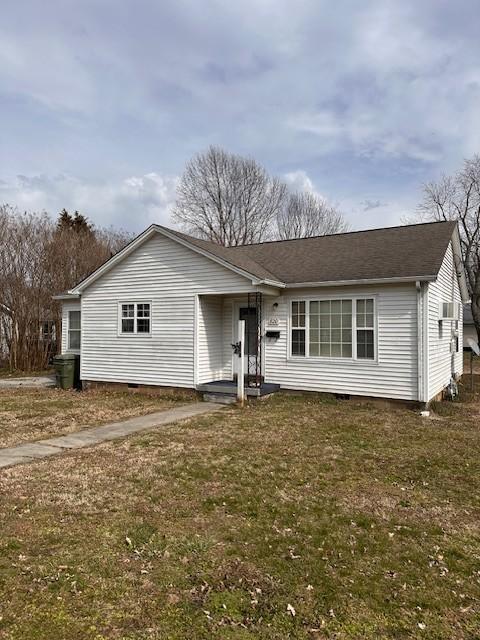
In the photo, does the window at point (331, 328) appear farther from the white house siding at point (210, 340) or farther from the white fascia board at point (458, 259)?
the white fascia board at point (458, 259)

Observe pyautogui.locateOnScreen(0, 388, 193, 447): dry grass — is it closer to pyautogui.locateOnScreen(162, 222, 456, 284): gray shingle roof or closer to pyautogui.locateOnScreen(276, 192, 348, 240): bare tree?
pyautogui.locateOnScreen(162, 222, 456, 284): gray shingle roof

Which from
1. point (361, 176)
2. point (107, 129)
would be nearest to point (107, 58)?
point (107, 129)

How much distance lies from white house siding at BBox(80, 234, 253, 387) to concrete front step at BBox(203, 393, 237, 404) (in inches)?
25.3

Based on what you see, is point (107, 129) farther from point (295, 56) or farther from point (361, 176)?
point (361, 176)

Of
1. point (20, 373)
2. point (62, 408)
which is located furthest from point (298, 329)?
point (20, 373)

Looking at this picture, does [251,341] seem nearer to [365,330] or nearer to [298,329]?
[298,329]

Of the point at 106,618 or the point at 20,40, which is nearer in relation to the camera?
the point at 106,618

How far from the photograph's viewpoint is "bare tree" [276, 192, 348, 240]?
3544 centimetres

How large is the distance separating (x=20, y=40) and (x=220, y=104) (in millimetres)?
7258

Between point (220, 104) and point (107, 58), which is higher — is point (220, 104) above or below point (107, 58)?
above

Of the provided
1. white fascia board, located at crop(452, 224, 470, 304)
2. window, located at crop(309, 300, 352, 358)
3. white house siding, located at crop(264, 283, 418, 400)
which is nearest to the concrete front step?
white house siding, located at crop(264, 283, 418, 400)

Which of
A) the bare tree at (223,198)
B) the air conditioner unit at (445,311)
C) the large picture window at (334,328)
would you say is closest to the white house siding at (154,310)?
the large picture window at (334,328)

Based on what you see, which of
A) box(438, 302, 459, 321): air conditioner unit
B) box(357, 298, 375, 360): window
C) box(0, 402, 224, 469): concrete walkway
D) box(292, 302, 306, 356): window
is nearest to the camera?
box(0, 402, 224, 469): concrete walkway

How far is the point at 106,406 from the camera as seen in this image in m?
10.7
